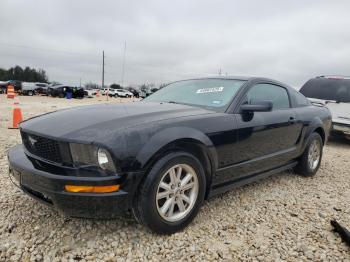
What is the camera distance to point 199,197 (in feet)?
8.89

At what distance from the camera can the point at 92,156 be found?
7.21 ft

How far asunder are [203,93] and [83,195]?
1.88m

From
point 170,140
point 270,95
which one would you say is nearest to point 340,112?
point 270,95

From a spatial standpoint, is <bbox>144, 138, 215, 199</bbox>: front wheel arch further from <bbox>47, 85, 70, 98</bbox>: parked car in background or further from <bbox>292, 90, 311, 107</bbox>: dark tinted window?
<bbox>47, 85, 70, 98</bbox>: parked car in background

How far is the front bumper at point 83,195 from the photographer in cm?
215

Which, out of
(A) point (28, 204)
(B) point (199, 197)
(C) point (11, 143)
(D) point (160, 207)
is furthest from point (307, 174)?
(C) point (11, 143)

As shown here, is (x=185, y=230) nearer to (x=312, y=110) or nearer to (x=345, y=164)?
(x=312, y=110)

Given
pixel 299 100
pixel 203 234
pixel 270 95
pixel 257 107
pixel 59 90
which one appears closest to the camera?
pixel 203 234

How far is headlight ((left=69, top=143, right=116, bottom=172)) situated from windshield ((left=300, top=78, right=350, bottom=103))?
275 inches

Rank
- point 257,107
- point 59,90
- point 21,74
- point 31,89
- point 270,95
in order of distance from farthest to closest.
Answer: point 21,74
point 31,89
point 59,90
point 270,95
point 257,107

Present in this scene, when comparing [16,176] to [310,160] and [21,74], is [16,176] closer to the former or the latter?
[310,160]

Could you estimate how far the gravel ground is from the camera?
2314mm

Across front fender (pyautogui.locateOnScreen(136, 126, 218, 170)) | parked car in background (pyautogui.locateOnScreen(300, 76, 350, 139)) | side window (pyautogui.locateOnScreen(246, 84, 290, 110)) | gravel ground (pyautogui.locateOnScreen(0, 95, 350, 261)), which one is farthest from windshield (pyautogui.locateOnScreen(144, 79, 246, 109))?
parked car in background (pyautogui.locateOnScreen(300, 76, 350, 139))

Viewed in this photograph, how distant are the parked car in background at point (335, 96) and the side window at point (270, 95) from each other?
130 inches
